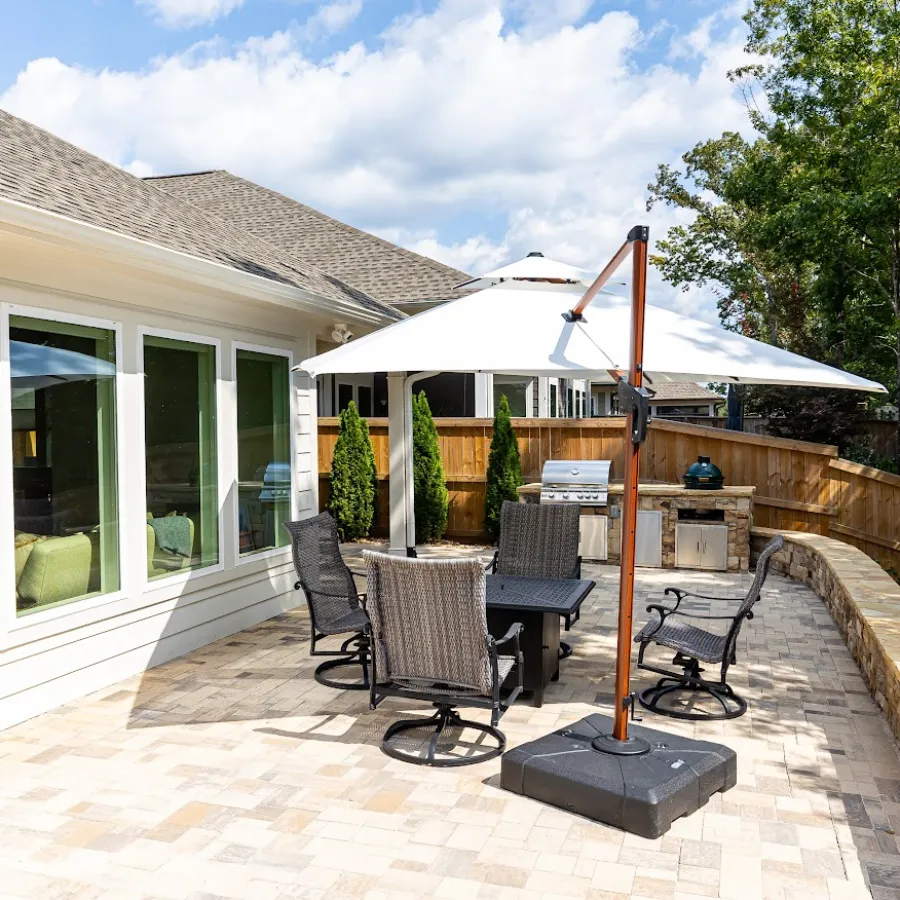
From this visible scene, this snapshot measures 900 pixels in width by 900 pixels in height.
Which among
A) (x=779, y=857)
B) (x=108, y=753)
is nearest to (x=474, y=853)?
(x=779, y=857)

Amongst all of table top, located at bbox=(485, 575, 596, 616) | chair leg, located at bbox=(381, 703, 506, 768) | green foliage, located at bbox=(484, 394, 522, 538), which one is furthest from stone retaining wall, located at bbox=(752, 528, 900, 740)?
green foliage, located at bbox=(484, 394, 522, 538)

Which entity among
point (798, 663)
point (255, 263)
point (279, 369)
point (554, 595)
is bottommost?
point (798, 663)

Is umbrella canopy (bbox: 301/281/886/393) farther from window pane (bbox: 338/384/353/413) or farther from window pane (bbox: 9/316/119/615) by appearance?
window pane (bbox: 338/384/353/413)

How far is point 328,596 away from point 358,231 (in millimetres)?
10573

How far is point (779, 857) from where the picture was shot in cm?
333

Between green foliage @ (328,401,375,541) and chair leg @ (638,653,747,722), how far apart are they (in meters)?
7.21

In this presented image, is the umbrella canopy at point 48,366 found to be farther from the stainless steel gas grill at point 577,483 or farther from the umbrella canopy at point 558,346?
the stainless steel gas grill at point 577,483

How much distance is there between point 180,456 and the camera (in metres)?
→ 6.42

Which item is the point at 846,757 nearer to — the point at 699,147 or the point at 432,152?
the point at 432,152

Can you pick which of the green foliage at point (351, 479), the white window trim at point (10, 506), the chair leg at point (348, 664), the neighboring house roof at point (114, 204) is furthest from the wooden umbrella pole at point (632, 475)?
the green foliage at point (351, 479)

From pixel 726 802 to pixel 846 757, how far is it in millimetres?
954

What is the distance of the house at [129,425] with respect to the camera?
4910 mm

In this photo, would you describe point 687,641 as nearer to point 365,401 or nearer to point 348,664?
point 348,664

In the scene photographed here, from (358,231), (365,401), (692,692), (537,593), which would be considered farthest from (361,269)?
(692,692)
